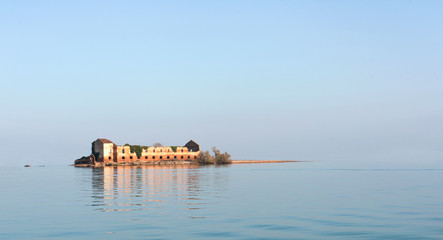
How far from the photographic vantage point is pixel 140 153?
552 ft

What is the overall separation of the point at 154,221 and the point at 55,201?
610 inches

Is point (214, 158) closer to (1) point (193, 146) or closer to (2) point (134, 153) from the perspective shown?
(1) point (193, 146)

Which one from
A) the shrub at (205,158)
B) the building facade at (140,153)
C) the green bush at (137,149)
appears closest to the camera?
the building facade at (140,153)

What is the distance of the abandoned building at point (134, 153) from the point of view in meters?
158

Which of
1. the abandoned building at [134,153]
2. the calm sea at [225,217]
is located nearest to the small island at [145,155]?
the abandoned building at [134,153]

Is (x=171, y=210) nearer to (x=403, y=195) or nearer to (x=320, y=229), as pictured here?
(x=320, y=229)

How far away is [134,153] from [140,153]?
99.9 inches

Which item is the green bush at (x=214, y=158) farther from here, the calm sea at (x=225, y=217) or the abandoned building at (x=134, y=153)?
Answer: the calm sea at (x=225, y=217)

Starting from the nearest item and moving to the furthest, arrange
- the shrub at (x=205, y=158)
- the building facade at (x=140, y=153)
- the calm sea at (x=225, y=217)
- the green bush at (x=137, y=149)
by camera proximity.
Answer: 1. the calm sea at (x=225, y=217)
2. the building facade at (x=140, y=153)
3. the green bush at (x=137, y=149)
4. the shrub at (x=205, y=158)

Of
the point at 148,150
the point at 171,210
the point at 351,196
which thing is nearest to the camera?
the point at 171,210

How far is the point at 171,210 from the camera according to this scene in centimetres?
2936

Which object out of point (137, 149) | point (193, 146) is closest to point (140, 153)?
point (137, 149)

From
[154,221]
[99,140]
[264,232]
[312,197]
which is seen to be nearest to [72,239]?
[154,221]

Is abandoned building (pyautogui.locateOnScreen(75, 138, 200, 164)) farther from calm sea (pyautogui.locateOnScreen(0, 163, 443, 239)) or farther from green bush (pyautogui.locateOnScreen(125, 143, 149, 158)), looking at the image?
calm sea (pyautogui.locateOnScreen(0, 163, 443, 239))
